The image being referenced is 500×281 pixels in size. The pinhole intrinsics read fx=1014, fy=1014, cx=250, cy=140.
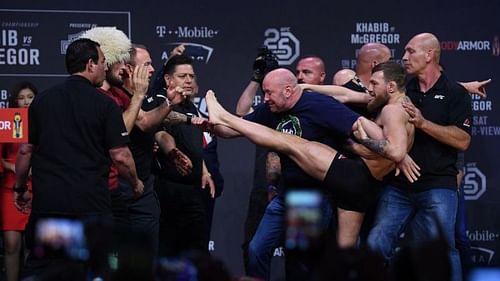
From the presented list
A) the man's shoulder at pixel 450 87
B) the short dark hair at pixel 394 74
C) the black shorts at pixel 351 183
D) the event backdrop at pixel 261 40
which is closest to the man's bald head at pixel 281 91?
the black shorts at pixel 351 183

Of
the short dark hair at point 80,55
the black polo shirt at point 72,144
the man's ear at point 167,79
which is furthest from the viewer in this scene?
the man's ear at point 167,79

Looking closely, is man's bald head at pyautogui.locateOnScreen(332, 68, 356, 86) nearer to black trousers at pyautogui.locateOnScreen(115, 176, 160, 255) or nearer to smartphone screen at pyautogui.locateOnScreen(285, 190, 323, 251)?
black trousers at pyautogui.locateOnScreen(115, 176, 160, 255)

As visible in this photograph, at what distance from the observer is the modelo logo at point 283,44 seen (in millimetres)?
8234

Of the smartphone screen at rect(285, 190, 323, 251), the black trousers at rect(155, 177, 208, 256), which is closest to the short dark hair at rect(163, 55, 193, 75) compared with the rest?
the black trousers at rect(155, 177, 208, 256)

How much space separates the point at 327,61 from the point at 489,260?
2115 millimetres

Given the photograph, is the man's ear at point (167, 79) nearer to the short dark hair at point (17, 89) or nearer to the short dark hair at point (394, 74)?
the short dark hair at point (17, 89)

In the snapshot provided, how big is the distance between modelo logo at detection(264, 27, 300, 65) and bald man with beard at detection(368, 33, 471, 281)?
1733mm

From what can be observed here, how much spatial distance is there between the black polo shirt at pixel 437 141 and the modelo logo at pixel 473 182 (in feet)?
5.83

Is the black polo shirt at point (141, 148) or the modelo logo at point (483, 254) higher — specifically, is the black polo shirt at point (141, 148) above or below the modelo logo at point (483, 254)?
above

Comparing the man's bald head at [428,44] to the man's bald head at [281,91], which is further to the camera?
the man's bald head at [428,44]

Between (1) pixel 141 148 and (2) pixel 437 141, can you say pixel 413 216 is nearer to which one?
(2) pixel 437 141

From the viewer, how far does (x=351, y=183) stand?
6.18 metres

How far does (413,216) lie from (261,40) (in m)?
2.30

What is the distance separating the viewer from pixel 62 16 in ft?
25.8
